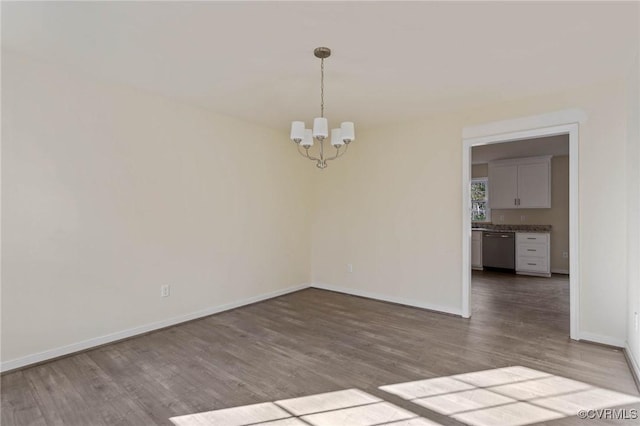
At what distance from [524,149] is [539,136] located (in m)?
3.03

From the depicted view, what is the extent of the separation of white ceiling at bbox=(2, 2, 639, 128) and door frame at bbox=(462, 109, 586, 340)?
1.03 ft

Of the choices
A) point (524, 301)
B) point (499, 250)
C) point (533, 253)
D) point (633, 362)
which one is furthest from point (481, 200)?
point (633, 362)

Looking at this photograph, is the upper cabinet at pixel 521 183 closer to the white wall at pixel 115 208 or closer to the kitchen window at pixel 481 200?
the kitchen window at pixel 481 200

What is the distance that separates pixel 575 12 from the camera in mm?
2033

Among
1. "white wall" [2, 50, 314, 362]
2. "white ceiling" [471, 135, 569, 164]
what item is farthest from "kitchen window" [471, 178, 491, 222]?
"white wall" [2, 50, 314, 362]

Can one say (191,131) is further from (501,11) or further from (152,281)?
(501,11)

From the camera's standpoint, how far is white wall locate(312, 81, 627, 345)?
10.0 feet

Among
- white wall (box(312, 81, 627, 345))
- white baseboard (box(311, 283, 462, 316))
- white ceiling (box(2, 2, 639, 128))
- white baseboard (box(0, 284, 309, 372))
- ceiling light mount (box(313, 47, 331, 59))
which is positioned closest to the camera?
white ceiling (box(2, 2, 639, 128))

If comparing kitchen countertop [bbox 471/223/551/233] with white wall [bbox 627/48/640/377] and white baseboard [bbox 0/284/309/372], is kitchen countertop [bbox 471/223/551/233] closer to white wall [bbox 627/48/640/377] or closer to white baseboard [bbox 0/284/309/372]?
white wall [bbox 627/48/640/377]

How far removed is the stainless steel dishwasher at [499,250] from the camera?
6691 mm

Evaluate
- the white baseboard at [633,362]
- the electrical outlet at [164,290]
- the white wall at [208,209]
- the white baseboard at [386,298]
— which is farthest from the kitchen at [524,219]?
the electrical outlet at [164,290]

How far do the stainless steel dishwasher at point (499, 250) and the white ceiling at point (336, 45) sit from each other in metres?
4.19

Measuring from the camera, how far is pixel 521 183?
6.86 m

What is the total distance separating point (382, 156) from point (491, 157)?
3.53 metres
